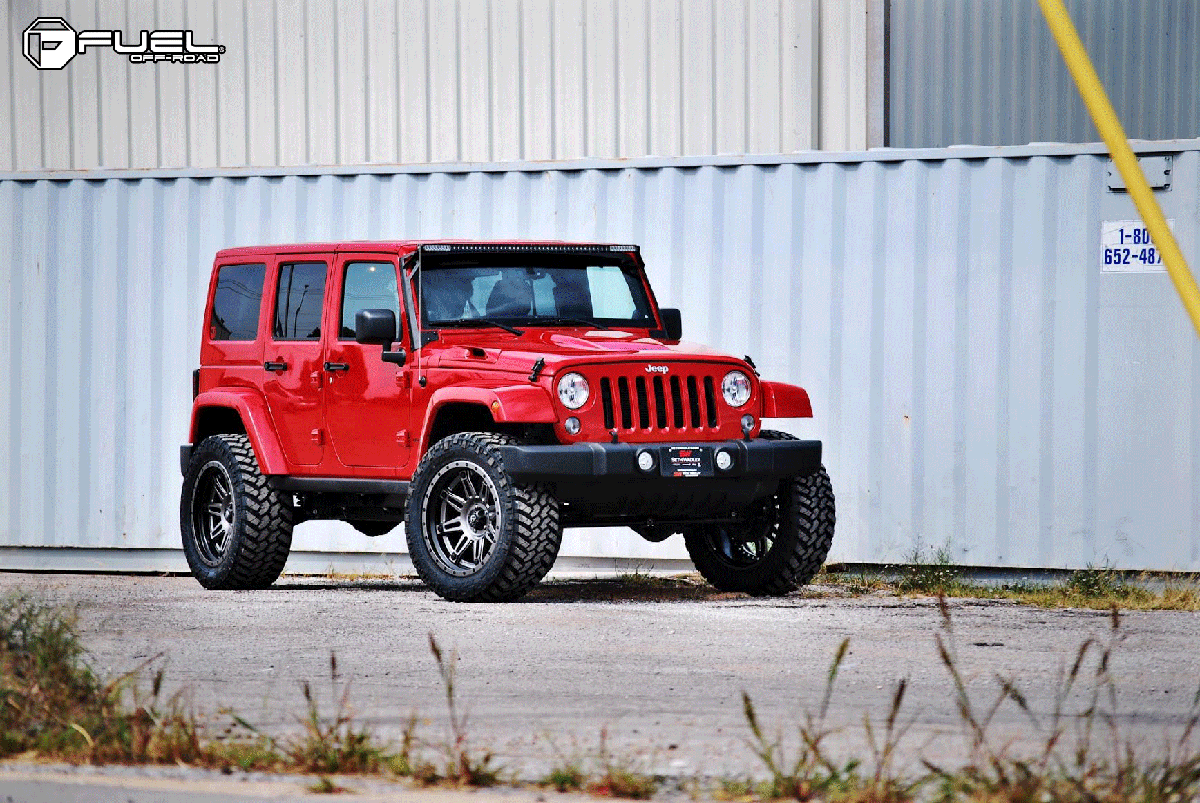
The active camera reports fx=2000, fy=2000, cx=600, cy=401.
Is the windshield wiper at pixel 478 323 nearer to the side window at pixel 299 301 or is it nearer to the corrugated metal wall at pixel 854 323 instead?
the side window at pixel 299 301

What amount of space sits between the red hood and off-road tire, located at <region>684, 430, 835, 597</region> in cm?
87

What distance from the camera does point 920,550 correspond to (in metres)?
13.0

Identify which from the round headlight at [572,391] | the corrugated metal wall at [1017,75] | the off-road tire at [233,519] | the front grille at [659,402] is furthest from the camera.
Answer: the corrugated metal wall at [1017,75]

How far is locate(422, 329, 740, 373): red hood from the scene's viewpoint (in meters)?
10.9

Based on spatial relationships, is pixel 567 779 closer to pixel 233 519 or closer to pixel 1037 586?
pixel 233 519

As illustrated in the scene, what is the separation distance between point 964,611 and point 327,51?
7909mm

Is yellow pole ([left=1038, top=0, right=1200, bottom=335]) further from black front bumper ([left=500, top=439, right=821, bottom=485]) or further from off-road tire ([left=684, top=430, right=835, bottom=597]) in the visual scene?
off-road tire ([left=684, top=430, right=835, bottom=597])

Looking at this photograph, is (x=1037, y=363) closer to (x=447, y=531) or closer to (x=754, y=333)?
(x=754, y=333)

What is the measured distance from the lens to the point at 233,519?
12.4 m

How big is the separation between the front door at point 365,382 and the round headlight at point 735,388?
1814 millimetres

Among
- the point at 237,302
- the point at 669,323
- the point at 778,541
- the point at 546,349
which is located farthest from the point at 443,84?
the point at 778,541

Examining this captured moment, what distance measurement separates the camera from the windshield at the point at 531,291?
11586 mm

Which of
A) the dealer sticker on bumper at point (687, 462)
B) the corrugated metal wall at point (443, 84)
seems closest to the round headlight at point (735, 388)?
the dealer sticker on bumper at point (687, 462)

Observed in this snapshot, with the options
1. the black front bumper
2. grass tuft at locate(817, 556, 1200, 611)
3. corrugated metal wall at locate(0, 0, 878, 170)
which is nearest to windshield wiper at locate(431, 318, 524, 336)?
the black front bumper
